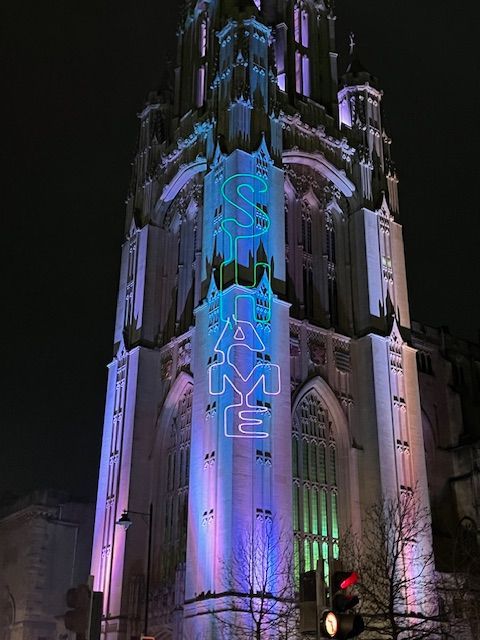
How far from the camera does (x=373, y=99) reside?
56.8 meters

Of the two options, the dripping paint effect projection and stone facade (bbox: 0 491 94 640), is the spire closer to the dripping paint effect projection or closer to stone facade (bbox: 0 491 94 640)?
the dripping paint effect projection

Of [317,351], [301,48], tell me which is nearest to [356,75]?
[301,48]

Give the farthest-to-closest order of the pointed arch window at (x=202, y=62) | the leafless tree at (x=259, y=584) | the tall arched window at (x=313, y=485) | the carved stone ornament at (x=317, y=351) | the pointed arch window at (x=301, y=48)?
1. the pointed arch window at (x=202, y=62)
2. the pointed arch window at (x=301, y=48)
3. the carved stone ornament at (x=317, y=351)
4. the tall arched window at (x=313, y=485)
5. the leafless tree at (x=259, y=584)

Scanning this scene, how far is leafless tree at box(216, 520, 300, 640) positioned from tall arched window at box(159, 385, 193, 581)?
6.45 meters

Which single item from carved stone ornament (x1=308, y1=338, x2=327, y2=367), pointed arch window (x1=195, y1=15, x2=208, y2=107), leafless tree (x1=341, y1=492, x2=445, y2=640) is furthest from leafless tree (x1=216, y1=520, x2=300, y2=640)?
pointed arch window (x1=195, y1=15, x2=208, y2=107)

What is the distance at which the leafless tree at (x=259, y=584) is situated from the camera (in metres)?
33.8

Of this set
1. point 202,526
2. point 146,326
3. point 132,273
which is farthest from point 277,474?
point 132,273

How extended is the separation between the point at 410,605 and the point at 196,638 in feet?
38.0

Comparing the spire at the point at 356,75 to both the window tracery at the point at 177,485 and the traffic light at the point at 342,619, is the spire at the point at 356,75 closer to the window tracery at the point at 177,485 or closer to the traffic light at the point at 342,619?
the window tracery at the point at 177,485

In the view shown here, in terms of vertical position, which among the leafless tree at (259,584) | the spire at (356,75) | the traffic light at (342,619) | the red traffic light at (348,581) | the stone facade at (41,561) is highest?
the spire at (356,75)

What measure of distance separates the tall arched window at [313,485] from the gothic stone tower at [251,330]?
12cm

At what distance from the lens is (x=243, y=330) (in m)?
40.2

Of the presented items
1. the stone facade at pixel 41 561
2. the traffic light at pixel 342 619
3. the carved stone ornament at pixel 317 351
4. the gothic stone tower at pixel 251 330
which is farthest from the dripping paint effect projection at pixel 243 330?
the traffic light at pixel 342 619

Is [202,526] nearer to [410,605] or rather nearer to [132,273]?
[410,605]
